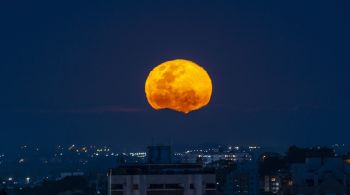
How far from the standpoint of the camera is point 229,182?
139500mm

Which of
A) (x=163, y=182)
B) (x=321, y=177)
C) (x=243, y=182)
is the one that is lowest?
(x=163, y=182)

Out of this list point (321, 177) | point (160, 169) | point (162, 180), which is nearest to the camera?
point (162, 180)

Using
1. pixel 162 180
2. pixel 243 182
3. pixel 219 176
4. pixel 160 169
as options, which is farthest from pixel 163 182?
pixel 219 176

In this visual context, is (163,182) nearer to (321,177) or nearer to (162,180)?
(162,180)

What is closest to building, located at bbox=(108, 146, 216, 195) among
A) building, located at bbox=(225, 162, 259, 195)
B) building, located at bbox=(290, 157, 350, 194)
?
building, located at bbox=(290, 157, 350, 194)

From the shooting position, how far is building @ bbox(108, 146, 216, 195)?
68500 mm

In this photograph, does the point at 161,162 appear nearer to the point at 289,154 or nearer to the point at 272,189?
the point at 272,189

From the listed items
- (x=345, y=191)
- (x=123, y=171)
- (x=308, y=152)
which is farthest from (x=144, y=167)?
(x=308, y=152)

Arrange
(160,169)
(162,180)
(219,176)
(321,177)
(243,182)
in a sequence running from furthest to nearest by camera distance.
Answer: (219,176) → (243,182) → (321,177) → (160,169) → (162,180)

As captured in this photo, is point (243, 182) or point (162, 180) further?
point (243, 182)

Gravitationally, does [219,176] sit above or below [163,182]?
above

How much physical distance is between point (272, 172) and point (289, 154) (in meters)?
4.47

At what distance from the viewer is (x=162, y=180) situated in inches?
2704

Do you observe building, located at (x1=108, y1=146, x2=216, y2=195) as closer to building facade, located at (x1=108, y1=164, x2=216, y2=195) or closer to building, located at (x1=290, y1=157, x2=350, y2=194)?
building facade, located at (x1=108, y1=164, x2=216, y2=195)
